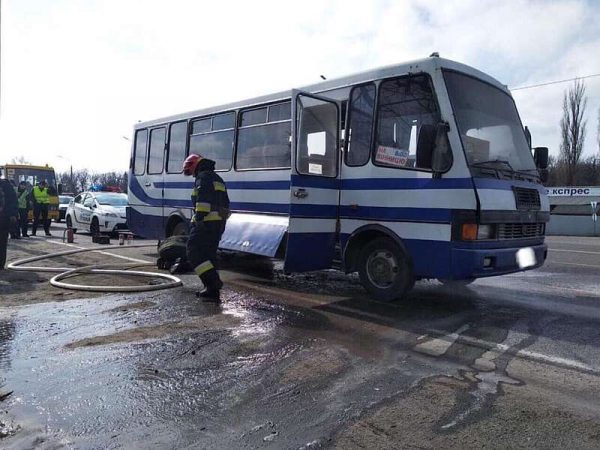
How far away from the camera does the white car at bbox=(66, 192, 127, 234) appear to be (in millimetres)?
16031

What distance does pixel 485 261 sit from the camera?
5.86 metres

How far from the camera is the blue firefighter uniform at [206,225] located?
674 cm

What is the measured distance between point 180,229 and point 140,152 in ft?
8.73

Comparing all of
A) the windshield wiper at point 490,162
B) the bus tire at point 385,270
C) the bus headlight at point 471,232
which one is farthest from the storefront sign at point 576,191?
the bus headlight at point 471,232

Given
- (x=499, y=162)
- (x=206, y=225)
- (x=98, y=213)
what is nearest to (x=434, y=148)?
(x=499, y=162)

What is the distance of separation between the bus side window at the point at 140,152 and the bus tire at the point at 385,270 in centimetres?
666

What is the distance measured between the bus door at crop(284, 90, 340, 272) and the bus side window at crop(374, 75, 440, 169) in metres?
0.76

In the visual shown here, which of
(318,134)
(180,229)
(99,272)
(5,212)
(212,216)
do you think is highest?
(318,134)

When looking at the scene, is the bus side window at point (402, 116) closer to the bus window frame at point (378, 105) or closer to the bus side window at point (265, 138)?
the bus window frame at point (378, 105)

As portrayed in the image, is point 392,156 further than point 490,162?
Yes

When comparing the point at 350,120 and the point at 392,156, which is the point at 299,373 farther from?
the point at 350,120

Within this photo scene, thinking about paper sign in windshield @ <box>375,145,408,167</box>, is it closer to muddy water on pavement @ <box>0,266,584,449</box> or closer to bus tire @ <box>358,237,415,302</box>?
bus tire @ <box>358,237,415,302</box>

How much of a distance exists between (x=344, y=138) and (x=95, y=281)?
4508mm

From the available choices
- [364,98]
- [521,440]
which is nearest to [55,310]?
[364,98]
